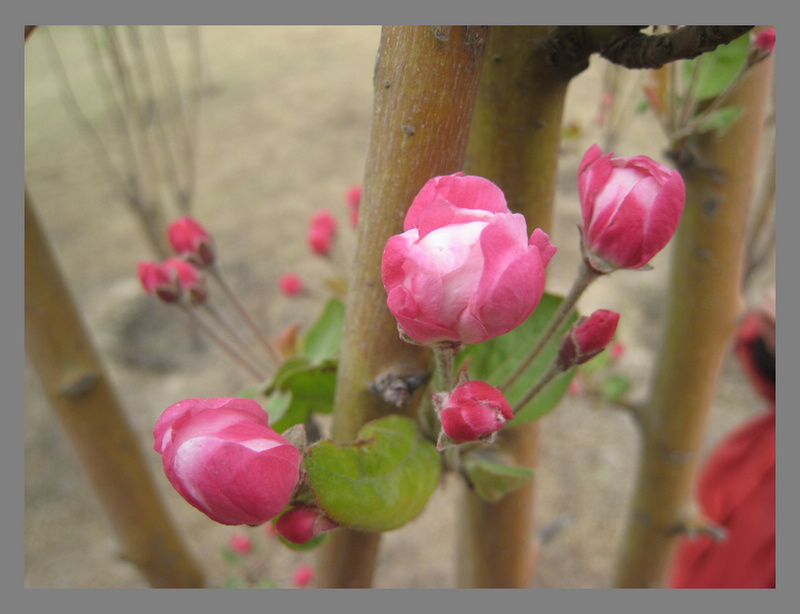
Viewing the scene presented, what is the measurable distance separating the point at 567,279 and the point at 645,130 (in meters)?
0.95

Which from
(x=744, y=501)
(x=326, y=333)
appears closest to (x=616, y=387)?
(x=744, y=501)

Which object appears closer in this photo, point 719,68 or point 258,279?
point 719,68

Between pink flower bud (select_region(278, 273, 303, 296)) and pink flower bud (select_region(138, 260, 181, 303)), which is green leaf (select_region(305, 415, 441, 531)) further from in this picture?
pink flower bud (select_region(278, 273, 303, 296))

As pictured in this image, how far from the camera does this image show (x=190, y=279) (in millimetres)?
507

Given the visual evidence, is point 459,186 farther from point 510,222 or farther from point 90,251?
point 90,251

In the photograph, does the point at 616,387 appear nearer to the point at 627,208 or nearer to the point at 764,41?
the point at 764,41

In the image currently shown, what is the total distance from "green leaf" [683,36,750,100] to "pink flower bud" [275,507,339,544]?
1.45 ft

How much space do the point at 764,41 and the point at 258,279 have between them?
2.04m

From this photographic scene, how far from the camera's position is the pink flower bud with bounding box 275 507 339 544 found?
27 centimetres

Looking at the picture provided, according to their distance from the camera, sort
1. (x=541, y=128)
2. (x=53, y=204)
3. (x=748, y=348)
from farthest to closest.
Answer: (x=53, y=204) → (x=748, y=348) → (x=541, y=128)

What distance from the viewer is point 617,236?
0.85 ft

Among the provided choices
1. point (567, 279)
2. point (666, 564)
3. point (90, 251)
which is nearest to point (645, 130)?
point (567, 279)

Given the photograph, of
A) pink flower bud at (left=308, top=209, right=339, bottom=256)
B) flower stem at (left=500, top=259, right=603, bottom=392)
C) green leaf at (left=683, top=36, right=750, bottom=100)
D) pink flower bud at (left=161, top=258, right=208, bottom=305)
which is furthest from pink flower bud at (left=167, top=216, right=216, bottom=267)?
green leaf at (left=683, top=36, right=750, bottom=100)

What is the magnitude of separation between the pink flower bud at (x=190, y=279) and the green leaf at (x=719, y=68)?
45 centimetres
